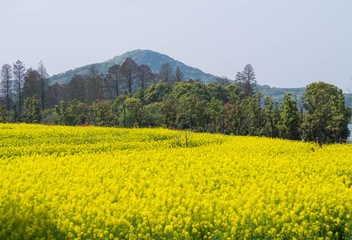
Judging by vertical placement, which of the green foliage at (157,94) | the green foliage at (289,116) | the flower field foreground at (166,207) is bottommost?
the flower field foreground at (166,207)

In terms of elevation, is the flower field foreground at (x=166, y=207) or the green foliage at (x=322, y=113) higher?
the green foliage at (x=322, y=113)

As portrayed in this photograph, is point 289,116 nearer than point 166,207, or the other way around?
point 166,207

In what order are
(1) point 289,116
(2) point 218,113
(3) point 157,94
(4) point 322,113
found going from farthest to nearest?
(3) point 157,94 → (2) point 218,113 → (1) point 289,116 → (4) point 322,113

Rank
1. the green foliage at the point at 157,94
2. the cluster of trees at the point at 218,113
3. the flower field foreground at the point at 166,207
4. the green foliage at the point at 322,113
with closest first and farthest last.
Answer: the flower field foreground at the point at 166,207
the green foliage at the point at 322,113
the cluster of trees at the point at 218,113
the green foliage at the point at 157,94

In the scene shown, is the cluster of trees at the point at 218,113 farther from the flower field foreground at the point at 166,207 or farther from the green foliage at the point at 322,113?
the flower field foreground at the point at 166,207

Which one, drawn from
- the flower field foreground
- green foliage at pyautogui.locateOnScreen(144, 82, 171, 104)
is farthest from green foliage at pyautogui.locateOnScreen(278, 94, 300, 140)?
green foliage at pyautogui.locateOnScreen(144, 82, 171, 104)

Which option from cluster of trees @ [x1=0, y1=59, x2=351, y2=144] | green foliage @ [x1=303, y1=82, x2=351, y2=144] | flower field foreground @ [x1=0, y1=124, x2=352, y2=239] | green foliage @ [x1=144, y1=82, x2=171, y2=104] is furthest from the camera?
green foliage @ [x1=144, y1=82, x2=171, y2=104]

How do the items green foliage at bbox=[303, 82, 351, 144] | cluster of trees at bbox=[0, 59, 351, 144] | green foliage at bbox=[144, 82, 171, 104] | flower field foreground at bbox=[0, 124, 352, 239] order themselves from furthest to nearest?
green foliage at bbox=[144, 82, 171, 104] → cluster of trees at bbox=[0, 59, 351, 144] → green foliage at bbox=[303, 82, 351, 144] → flower field foreground at bbox=[0, 124, 352, 239]

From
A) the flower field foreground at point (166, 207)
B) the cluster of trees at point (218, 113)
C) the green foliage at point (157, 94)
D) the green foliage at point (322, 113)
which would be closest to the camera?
the flower field foreground at point (166, 207)

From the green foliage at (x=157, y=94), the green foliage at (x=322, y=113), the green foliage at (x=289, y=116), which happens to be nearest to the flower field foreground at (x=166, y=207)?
the green foliage at (x=322, y=113)

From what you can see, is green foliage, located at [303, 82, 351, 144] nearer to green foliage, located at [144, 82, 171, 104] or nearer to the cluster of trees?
the cluster of trees

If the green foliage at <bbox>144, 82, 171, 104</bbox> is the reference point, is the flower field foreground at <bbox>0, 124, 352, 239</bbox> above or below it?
below

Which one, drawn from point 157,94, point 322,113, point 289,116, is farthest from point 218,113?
point 157,94

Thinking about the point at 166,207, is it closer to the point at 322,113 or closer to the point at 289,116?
the point at 322,113
